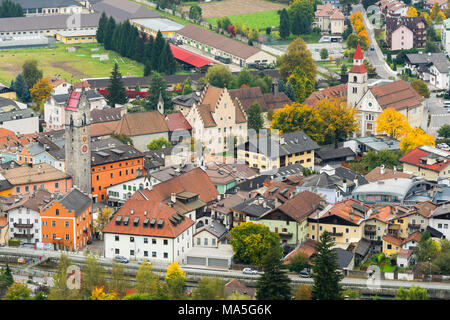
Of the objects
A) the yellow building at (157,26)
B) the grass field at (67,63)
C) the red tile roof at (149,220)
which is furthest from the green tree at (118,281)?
the yellow building at (157,26)

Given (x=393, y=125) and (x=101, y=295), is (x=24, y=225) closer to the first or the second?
(x=101, y=295)

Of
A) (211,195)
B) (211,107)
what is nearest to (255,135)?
(211,107)

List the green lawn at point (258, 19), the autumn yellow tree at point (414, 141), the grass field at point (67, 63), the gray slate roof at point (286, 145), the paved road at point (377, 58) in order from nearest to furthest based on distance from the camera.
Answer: the gray slate roof at point (286, 145)
the autumn yellow tree at point (414, 141)
the paved road at point (377, 58)
the grass field at point (67, 63)
the green lawn at point (258, 19)

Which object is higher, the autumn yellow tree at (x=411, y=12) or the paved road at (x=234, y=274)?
the autumn yellow tree at (x=411, y=12)

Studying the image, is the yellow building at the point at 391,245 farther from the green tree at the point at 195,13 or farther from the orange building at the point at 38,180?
the green tree at the point at 195,13

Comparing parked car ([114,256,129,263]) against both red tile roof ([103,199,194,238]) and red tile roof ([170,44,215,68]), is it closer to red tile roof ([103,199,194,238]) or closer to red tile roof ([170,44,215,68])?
red tile roof ([103,199,194,238])

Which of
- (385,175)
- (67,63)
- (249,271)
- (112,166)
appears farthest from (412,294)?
(67,63)
